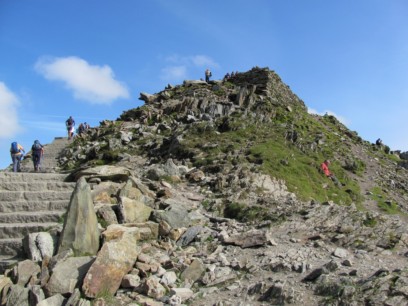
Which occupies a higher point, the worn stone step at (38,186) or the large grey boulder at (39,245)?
the worn stone step at (38,186)

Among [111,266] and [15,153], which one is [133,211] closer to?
[111,266]

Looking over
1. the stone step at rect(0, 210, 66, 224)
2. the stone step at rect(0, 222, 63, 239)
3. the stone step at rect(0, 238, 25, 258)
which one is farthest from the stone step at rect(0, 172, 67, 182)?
the stone step at rect(0, 238, 25, 258)

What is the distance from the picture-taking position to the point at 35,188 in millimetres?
14516

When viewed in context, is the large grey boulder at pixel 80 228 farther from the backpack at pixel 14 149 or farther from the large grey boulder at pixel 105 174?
the backpack at pixel 14 149

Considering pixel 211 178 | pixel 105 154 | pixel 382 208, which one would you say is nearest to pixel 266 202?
pixel 211 178

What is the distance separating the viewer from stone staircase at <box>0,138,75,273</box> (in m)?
11.1

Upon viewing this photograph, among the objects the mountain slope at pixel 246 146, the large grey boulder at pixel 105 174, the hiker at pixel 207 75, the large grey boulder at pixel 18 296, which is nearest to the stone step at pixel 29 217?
the large grey boulder at pixel 105 174

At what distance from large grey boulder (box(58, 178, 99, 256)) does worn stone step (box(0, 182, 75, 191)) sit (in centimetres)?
450

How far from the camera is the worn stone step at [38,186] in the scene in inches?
568

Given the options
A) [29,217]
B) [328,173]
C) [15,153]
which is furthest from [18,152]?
[328,173]

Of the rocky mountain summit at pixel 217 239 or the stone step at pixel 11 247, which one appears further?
the stone step at pixel 11 247

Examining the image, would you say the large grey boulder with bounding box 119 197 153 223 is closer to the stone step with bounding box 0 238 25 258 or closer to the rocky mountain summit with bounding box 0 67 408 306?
the rocky mountain summit with bounding box 0 67 408 306

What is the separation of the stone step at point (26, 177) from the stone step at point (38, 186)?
430 mm

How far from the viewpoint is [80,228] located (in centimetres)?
1005
